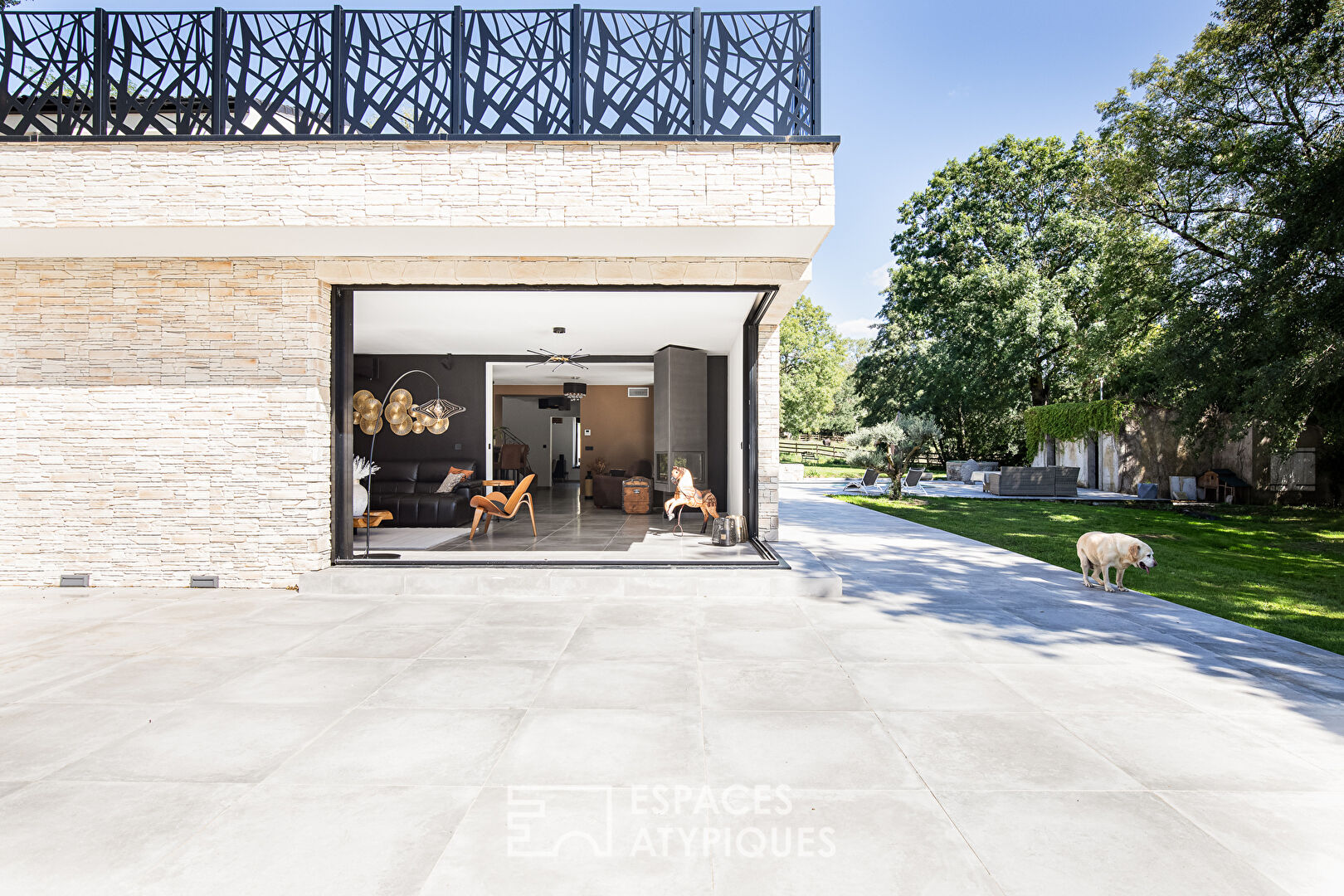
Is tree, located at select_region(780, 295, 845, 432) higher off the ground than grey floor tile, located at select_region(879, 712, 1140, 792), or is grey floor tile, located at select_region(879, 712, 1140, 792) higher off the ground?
tree, located at select_region(780, 295, 845, 432)

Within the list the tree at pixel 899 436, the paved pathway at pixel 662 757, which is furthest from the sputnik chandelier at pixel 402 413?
the tree at pixel 899 436

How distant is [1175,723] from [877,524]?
27.6ft

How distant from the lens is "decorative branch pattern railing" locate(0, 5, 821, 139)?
18.1 feet

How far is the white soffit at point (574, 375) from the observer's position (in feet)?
42.8

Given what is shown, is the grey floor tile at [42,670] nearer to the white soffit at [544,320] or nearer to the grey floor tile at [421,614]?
the grey floor tile at [421,614]

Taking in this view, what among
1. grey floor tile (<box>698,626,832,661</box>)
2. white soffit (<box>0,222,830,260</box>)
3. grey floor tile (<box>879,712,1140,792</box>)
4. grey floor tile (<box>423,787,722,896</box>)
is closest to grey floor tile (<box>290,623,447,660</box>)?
grey floor tile (<box>698,626,832,661</box>)

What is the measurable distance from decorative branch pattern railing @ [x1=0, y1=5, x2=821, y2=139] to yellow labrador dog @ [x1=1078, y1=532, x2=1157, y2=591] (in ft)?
15.2

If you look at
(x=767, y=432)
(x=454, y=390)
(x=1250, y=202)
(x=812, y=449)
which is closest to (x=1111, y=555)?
(x=767, y=432)

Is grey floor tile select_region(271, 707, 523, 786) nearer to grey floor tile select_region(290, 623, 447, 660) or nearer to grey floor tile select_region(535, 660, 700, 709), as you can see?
grey floor tile select_region(535, 660, 700, 709)

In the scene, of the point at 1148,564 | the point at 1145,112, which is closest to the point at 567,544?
the point at 1148,564

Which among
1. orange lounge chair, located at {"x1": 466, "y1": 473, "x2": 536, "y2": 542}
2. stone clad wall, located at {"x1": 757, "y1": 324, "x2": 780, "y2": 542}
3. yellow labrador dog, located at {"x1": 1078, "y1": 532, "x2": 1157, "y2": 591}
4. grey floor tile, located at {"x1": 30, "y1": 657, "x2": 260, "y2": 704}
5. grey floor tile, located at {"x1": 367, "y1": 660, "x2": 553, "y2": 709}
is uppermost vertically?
Answer: stone clad wall, located at {"x1": 757, "y1": 324, "x2": 780, "y2": 542}

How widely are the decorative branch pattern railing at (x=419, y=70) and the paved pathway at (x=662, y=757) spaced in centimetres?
408

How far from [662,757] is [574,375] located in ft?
39.5

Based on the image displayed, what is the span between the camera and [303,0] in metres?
5.57
